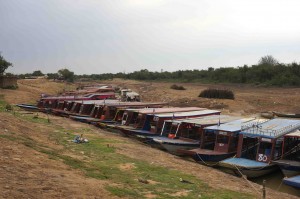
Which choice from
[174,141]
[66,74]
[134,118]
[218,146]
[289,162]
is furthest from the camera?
[66,74]

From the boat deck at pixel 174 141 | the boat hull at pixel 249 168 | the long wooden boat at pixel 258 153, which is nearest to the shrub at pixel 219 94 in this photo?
the boat deck at pixel 174 141

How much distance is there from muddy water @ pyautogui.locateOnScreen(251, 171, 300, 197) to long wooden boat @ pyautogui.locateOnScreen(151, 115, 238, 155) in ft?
13.9

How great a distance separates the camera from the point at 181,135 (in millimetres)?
19969

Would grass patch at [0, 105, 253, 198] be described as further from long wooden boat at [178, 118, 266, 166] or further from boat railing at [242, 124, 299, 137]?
boat railing at [242, 124, 299, 137]

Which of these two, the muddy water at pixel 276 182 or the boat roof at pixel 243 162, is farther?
the boat roof at pixel 243 162

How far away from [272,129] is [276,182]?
9.13 ft

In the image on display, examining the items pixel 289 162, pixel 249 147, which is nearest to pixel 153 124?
pixel 249 147

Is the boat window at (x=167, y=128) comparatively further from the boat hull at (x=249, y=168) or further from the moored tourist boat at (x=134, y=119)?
the boat hull at (x=249, y=168)

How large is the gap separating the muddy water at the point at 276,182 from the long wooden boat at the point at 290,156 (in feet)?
2.07

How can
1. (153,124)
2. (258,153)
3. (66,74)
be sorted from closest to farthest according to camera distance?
(258,153) < (153,124) < (66,74)

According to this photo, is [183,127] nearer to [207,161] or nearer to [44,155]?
[207,161]

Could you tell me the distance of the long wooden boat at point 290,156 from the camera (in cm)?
1442

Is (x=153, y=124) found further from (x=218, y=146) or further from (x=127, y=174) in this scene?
(x=127, y=174)

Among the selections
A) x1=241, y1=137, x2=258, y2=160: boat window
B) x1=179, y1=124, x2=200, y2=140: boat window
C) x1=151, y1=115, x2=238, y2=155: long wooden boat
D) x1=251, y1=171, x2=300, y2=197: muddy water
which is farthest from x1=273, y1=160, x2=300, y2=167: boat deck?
x1=179, y1=124, x2=200, y2=140: boat window
